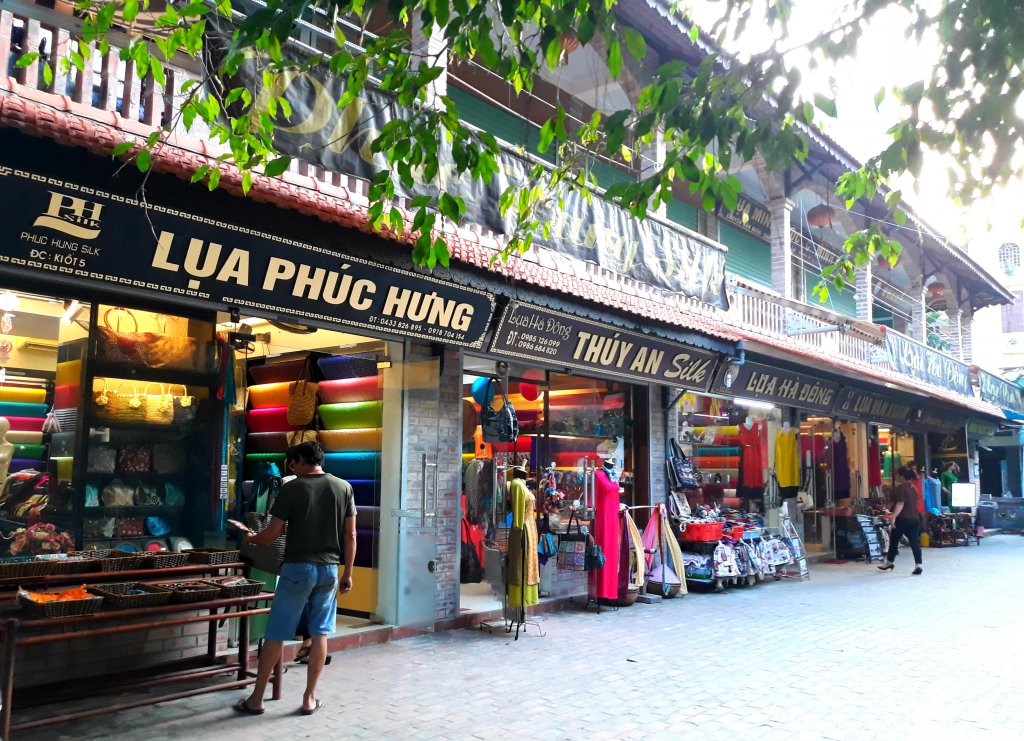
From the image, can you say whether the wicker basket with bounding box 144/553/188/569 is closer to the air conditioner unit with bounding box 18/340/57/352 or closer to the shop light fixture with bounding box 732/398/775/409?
the air conditioner unit with bounding box 18/340/57/352

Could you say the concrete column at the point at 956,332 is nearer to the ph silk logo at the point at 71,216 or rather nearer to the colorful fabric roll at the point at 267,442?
the colorful fabric roll at the point at 267,442

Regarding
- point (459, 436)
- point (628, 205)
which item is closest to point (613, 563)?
point (459, 436)

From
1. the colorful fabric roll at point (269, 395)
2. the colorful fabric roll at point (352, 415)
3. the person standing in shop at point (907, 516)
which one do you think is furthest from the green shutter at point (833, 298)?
the colorful fabric roll at point (269, 395)

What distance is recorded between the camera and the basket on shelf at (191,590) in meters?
5.72

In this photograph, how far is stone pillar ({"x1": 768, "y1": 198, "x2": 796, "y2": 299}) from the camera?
51.0 feet

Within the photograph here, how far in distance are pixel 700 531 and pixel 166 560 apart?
7.73 meters

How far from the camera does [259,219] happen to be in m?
6.61

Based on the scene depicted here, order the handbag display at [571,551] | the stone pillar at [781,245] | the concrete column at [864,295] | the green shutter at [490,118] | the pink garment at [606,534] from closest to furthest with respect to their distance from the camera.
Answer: the pink garment at [606,534]
the handbag display at [571,551]
the green shutter at [490,118]
the stone pillar at [781,245]
the concrete column at [864,295]

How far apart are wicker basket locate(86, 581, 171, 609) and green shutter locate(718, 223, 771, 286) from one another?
43.4ft

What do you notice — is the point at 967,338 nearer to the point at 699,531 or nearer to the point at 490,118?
the point at 699,531

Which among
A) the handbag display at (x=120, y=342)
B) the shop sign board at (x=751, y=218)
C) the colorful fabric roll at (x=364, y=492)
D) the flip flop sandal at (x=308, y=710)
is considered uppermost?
the shop sign board at (x=751, y=218)

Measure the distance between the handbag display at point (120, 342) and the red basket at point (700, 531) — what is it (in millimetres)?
7818

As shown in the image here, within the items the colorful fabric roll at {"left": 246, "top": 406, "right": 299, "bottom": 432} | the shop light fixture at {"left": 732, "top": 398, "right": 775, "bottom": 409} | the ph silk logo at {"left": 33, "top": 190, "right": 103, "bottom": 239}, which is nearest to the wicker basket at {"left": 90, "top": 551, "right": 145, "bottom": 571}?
the ph silk logo at {"left": 33, "top": 190, "right": 103, "bottom": 239}

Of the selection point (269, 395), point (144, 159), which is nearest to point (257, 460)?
point (269, 395)
